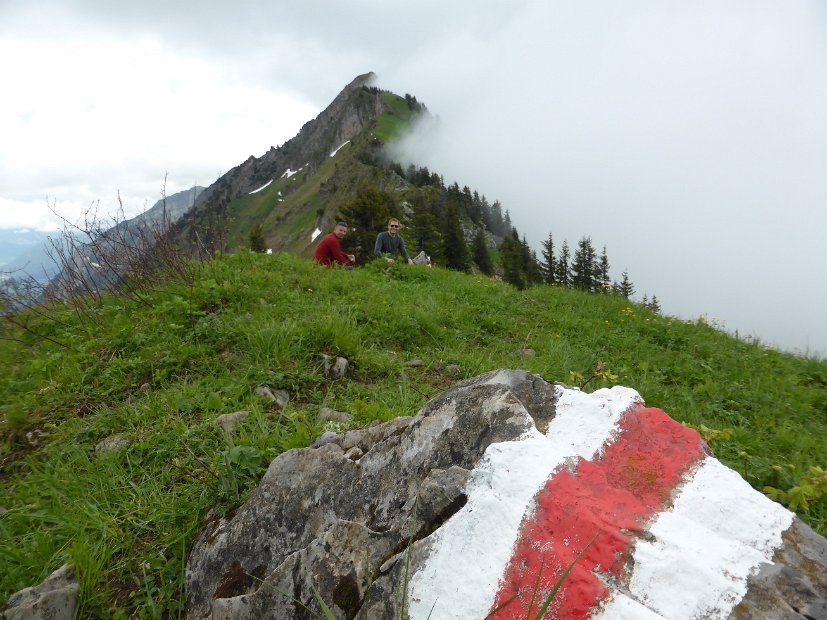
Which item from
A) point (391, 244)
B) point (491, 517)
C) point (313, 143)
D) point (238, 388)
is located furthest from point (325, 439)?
point (313, 143)

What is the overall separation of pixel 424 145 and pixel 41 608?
16262 centimetres

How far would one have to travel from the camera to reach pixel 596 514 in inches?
67.3

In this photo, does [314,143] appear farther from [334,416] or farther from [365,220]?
[334,416]

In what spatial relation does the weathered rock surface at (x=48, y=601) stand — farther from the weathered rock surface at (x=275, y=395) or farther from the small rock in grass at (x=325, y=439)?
the weathered rock surface at (x=275, y=395)

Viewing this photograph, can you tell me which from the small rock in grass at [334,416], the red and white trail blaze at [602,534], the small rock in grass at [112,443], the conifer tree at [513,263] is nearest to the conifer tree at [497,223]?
the conifer tree at [513,263]

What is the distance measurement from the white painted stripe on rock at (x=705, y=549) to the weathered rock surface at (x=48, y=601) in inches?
97.2

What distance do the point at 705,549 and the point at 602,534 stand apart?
34 cm

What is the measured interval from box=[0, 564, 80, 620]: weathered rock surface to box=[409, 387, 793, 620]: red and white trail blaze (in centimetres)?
182

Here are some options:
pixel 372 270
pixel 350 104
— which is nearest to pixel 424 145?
pixel 350 104

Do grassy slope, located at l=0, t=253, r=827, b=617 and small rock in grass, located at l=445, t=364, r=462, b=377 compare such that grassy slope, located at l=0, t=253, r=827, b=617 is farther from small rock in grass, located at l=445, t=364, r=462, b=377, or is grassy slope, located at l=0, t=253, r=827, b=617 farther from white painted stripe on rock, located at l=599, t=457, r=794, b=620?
white painted stripe on rock, located at l=599, t=457, r=794, b=620

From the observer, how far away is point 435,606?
1563 mm

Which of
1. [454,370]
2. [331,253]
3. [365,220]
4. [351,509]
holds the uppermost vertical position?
[365,220]

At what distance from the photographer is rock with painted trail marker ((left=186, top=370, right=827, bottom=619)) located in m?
1.50

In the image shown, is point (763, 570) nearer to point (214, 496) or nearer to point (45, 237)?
point (214, 496)
